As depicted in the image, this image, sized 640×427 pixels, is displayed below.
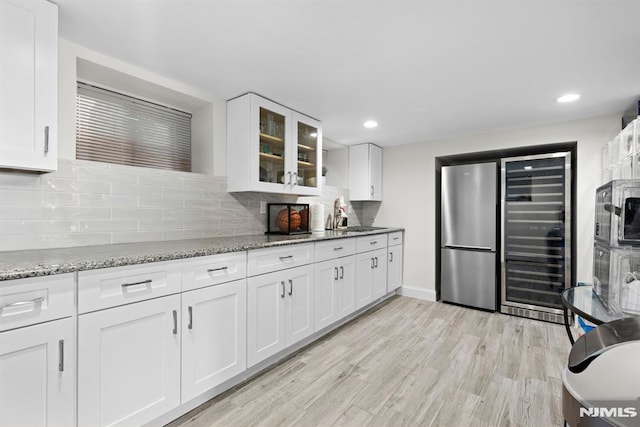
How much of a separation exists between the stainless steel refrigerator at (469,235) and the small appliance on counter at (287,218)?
1.93 m

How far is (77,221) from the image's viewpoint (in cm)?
179

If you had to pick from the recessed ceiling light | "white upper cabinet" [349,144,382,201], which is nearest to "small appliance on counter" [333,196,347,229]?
"white upper cabinet" [349,144,382,201]

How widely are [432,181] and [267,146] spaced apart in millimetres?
2398

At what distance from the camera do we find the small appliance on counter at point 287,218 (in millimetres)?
2855

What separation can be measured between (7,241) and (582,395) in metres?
2.40

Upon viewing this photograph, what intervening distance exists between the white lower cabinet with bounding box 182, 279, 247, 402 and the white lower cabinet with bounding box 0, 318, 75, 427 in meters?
0.49

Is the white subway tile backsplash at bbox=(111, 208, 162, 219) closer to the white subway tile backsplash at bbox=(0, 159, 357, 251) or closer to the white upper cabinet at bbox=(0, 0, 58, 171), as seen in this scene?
the white subway tile backsplash at bbox=(0, 159, 357, 251)

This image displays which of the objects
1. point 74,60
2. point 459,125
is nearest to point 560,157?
point 459,125

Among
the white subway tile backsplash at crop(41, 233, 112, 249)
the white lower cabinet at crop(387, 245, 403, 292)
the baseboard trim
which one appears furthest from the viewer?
the baseboard trim

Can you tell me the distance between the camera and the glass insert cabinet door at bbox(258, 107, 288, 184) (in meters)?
2.60

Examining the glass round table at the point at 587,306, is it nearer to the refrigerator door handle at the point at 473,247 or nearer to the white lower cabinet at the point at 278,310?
the white lower cabinet at the point at 278,310

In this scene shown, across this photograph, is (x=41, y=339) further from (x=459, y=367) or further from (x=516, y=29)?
(x=516, y=29)

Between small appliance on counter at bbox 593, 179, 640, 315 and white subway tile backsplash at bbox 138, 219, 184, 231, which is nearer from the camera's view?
small appliance on counter at bbox 593, 179, 640, 315

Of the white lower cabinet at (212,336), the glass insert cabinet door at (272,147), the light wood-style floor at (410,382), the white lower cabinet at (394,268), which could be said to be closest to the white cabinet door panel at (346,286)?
the light wood-style floor at (410,382)
